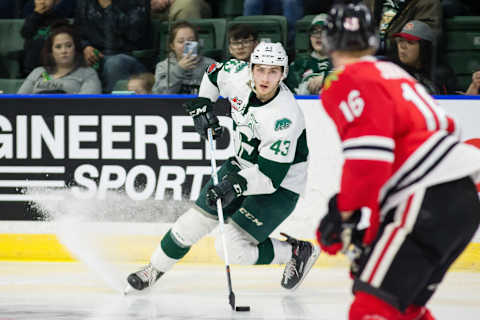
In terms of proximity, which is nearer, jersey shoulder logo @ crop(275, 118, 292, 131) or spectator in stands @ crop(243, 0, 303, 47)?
jersey shoulder logo @ crop(275, 118, 292, 131)

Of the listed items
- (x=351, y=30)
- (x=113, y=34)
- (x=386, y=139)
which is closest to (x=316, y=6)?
(x=113, y=34)

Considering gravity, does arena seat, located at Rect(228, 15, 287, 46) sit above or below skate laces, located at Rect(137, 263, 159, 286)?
above

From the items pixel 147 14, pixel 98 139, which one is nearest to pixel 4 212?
pixel 98 139

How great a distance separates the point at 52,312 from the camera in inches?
135

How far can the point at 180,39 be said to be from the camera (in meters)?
4.75

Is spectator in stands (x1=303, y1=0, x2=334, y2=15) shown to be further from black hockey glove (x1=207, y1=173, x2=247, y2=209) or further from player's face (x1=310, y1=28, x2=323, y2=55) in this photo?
black hockey glove (x1=207, y1=173, x2=247, y2=209)

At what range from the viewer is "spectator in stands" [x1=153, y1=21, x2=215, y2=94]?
4707mm

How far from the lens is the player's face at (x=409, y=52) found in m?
4.46

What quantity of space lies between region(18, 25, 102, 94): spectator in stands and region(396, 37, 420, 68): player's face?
181cm

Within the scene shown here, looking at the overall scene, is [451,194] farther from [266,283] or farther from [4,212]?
[4,212]

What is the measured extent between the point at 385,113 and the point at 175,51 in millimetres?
2990

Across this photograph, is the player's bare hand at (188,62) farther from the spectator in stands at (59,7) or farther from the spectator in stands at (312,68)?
the spectator in stands at (59,7)

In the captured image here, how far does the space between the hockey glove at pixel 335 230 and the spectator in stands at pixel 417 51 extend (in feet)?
8.56

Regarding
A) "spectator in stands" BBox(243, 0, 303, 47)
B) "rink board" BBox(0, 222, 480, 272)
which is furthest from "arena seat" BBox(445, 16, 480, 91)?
"rink board" BBox(0, 222, 480, 272)
